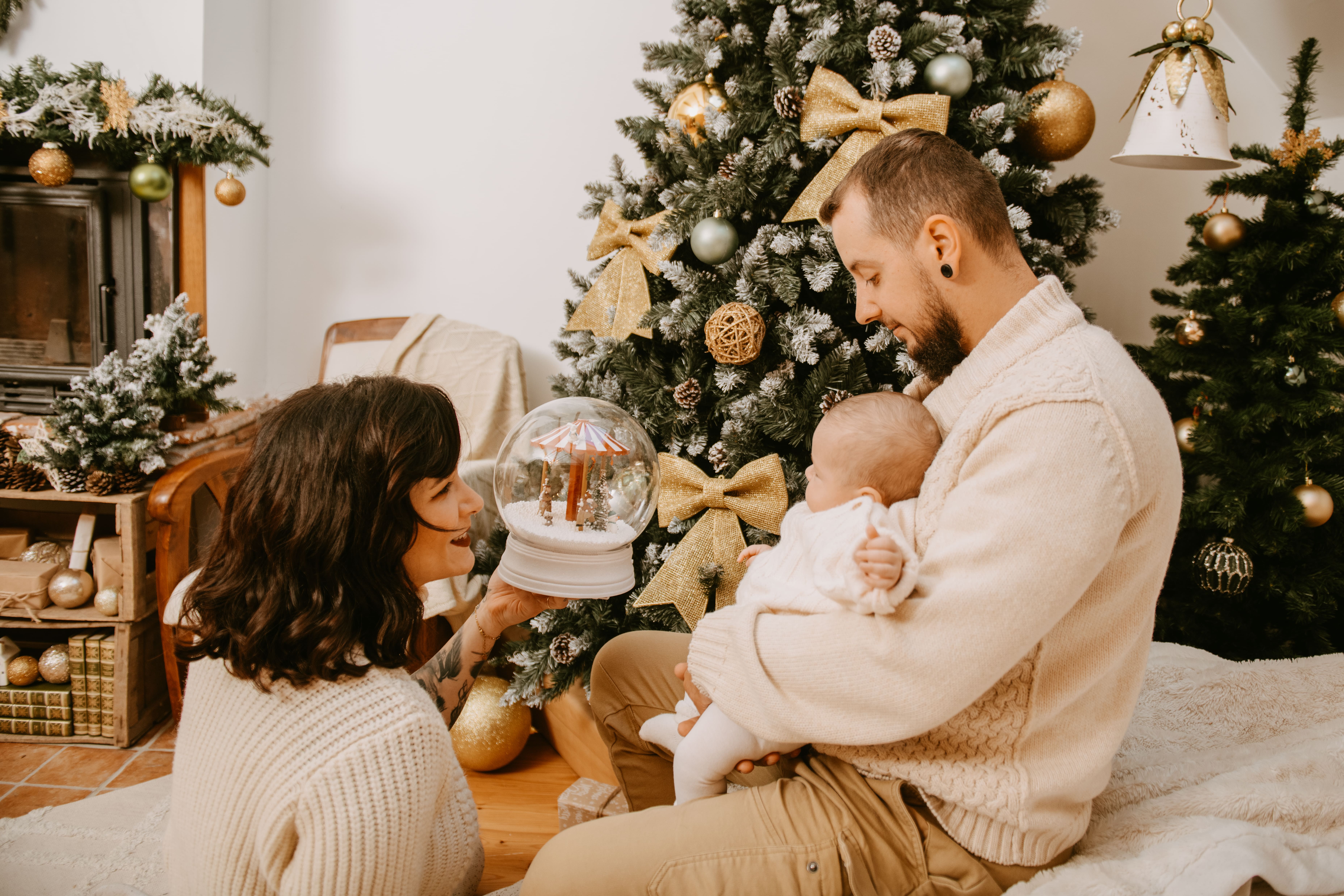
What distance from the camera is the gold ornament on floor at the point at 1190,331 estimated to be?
2.11 metres

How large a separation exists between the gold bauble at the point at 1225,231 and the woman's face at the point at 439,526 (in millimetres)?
1907

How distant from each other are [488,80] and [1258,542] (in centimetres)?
281

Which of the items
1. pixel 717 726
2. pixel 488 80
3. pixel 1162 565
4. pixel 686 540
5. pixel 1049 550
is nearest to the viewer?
pixel 1049 550

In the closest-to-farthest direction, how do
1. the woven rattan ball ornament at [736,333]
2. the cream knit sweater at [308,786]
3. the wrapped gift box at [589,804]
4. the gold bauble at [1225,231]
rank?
the cream knit sweater at [308,786]
the wrapped gift box at [589,804]
the woven rattan ball ornament at [736,333]
the gold bauble at [1225,231]

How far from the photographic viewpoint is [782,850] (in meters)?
1.08

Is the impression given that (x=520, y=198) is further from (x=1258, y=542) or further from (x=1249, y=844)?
(x=1249, y=844)

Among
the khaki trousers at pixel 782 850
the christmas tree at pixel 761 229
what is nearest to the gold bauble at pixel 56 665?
the christmas tree at pixel 761 229

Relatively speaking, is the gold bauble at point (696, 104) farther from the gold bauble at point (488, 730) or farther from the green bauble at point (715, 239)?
the gold bauble at point (488, 730)

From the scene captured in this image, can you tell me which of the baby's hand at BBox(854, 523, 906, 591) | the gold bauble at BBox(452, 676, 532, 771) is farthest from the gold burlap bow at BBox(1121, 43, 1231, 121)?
the gold bauble at BBox(452, 676, 532, 771)

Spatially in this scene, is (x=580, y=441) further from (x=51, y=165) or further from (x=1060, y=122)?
(x=51, y=165)

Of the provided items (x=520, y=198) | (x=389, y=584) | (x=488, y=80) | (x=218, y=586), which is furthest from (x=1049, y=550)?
(x=488, y=80)

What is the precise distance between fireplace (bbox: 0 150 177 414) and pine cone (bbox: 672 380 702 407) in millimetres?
1856

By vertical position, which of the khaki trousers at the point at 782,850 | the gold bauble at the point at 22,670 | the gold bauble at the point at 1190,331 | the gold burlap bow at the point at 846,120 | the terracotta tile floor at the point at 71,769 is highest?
the gold burlap bow at the point at 846,120

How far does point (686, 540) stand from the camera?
6.16 feet
